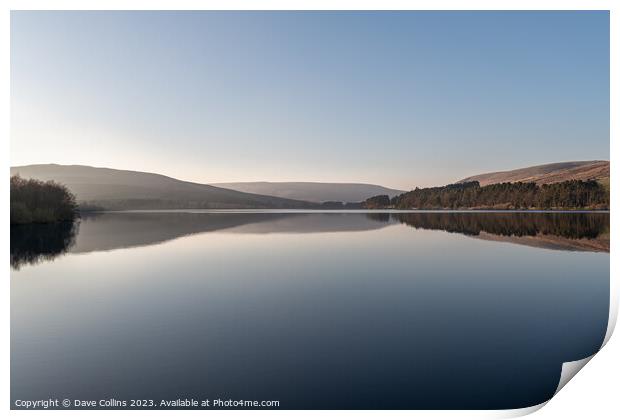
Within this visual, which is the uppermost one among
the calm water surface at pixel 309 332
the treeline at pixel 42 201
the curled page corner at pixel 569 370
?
the treeline at pixel 42 201

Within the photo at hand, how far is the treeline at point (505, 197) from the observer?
116 feet

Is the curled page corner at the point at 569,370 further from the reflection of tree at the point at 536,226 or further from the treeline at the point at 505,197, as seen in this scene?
the reflection of tree at the point at 536,226

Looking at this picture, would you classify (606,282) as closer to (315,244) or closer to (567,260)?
(567,260)

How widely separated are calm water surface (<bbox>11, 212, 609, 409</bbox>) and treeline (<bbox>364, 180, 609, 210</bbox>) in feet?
41.5

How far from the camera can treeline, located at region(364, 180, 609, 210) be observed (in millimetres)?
35247

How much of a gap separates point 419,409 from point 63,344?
18.9 feet

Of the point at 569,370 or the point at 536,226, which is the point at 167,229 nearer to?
the point at 536,226

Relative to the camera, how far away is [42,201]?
34031 millimetres

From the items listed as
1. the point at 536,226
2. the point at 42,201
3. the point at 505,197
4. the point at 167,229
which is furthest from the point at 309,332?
the point at 505,197

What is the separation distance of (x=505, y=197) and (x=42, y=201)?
65.6m

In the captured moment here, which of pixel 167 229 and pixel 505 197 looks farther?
pixel 505 197

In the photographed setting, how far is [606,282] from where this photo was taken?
38.7 ft

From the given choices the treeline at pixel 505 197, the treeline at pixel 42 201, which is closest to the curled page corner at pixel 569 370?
the treeline at pixel 505 197

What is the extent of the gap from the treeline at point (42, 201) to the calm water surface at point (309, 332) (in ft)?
63.8
